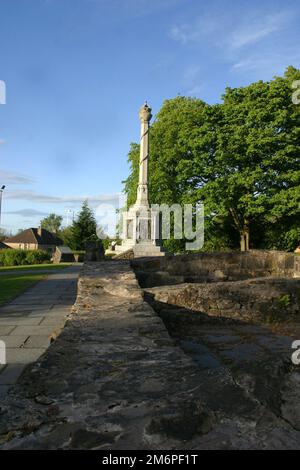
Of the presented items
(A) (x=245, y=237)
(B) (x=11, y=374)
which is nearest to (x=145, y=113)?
(A) (x=245, y=237)

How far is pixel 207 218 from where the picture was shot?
24797mm

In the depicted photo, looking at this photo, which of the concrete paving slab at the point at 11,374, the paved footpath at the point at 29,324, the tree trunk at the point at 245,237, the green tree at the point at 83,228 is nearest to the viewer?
the concrete paving slab at the point at 11,374

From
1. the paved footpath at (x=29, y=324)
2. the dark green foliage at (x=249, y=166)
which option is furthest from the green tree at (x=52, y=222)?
the paved footpath at (x=29, y=324)

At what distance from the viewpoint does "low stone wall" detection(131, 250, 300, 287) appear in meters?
9.51

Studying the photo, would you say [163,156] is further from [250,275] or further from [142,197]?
[250,275]

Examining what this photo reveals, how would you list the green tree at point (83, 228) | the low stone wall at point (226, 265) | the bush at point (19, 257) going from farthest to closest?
the green tree at point (83, 228) < the bush at point (19, 257) < the low stone wall at point (226, 265)

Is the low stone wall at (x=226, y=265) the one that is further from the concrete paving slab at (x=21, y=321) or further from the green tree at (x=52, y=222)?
the green tree at (x=52, y=222)

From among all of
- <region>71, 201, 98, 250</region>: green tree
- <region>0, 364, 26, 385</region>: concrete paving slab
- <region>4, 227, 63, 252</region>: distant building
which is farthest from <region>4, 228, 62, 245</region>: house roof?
<region>0, 364, 26, 385</region>: concrete paving slab

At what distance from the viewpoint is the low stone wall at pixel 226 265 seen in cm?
951

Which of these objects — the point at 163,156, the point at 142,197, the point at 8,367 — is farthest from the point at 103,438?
the point at 163,156

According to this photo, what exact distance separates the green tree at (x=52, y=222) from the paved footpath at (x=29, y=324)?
94.4 m

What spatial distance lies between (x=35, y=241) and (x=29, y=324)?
71.3 meters

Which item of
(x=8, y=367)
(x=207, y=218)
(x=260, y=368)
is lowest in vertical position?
(x=8, y=367)
